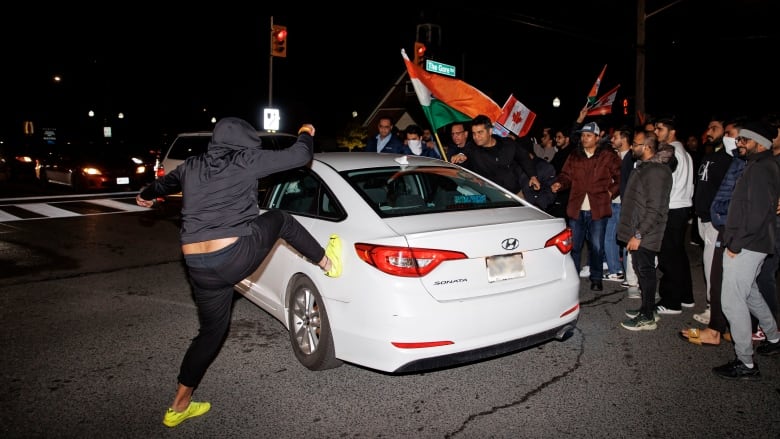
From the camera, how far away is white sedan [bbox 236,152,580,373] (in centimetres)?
342

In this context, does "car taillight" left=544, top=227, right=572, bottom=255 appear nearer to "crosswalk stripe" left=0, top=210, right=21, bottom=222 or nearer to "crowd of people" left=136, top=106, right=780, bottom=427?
"crowd of people" left=136, top=106, right=780, bottom=427

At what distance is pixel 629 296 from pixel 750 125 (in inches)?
102

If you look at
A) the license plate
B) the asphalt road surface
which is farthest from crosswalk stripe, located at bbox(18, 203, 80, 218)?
the license plate

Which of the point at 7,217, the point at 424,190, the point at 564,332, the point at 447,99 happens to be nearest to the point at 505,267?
the point at 564,332

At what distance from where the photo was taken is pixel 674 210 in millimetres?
5574

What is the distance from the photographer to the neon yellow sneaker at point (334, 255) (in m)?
3.65

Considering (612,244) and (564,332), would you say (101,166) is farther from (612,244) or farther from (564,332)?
(564,332)

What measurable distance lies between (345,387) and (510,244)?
1.53m

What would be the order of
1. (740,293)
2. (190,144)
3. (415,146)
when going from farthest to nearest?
(190,144) < (415,146) < (740,293)

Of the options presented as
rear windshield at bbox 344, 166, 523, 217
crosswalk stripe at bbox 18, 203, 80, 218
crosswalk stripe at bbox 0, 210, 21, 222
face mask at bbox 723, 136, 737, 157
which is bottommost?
crosswalk stripe at bbox 0, 210, 21, 222

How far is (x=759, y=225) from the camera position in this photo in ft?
12.7

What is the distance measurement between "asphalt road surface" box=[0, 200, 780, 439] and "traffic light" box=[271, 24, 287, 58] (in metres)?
14.5

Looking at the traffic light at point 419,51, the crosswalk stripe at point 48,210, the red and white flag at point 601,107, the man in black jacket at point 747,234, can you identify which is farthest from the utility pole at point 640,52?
the crosswalk stripe at point 48,210

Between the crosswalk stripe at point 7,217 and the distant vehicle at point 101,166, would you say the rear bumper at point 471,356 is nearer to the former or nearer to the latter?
the crosswalk stripe at point 7,217
